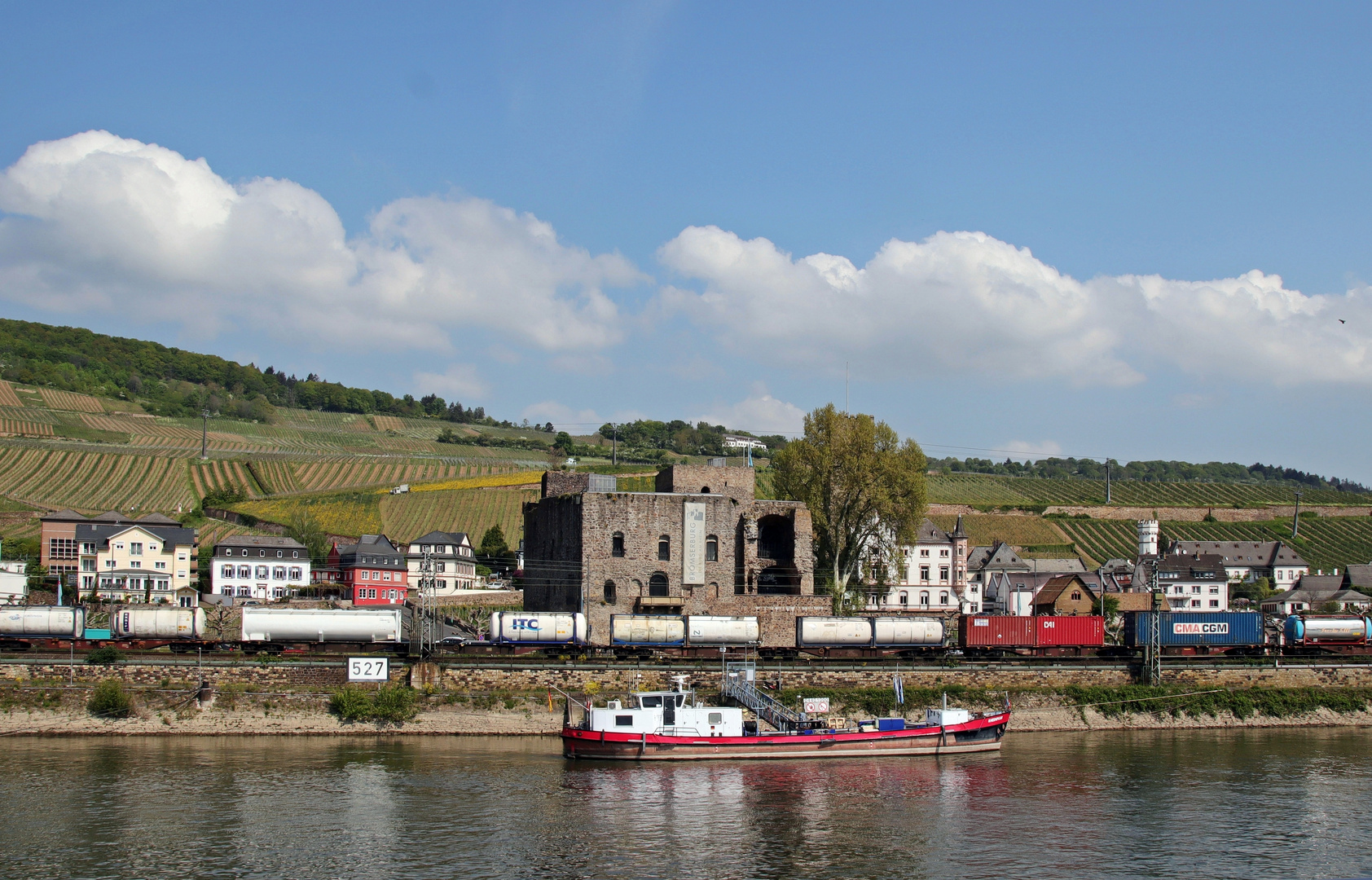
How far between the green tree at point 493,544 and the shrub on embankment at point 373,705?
6464 centimetres

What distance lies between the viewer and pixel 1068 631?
60.2 m

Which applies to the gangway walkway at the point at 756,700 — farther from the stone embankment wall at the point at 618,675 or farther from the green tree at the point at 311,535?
the green tree at the point at 311,535

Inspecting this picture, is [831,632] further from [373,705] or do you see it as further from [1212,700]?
[373,705]

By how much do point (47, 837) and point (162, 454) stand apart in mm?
126853

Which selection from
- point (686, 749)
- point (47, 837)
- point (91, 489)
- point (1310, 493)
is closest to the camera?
point (47, 837)

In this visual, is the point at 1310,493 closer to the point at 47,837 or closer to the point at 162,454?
the point at 162,454

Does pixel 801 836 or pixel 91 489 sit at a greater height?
pixel 91 489

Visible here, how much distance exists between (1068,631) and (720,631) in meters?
18.9

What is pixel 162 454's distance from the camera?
488 ft

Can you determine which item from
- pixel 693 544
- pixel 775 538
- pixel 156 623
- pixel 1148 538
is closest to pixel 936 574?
pixel 1148 538

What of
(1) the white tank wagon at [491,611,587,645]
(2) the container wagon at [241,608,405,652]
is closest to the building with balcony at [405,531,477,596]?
(2) the container wagon at [241,608,405,652]

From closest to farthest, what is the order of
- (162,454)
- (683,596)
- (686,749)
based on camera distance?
(686,749) < (683,596) < (162,454)

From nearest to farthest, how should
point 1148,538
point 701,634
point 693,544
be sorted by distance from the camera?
point 701,634 → point 693,544 → point 1148,538

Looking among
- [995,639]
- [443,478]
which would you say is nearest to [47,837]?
[995,639]
